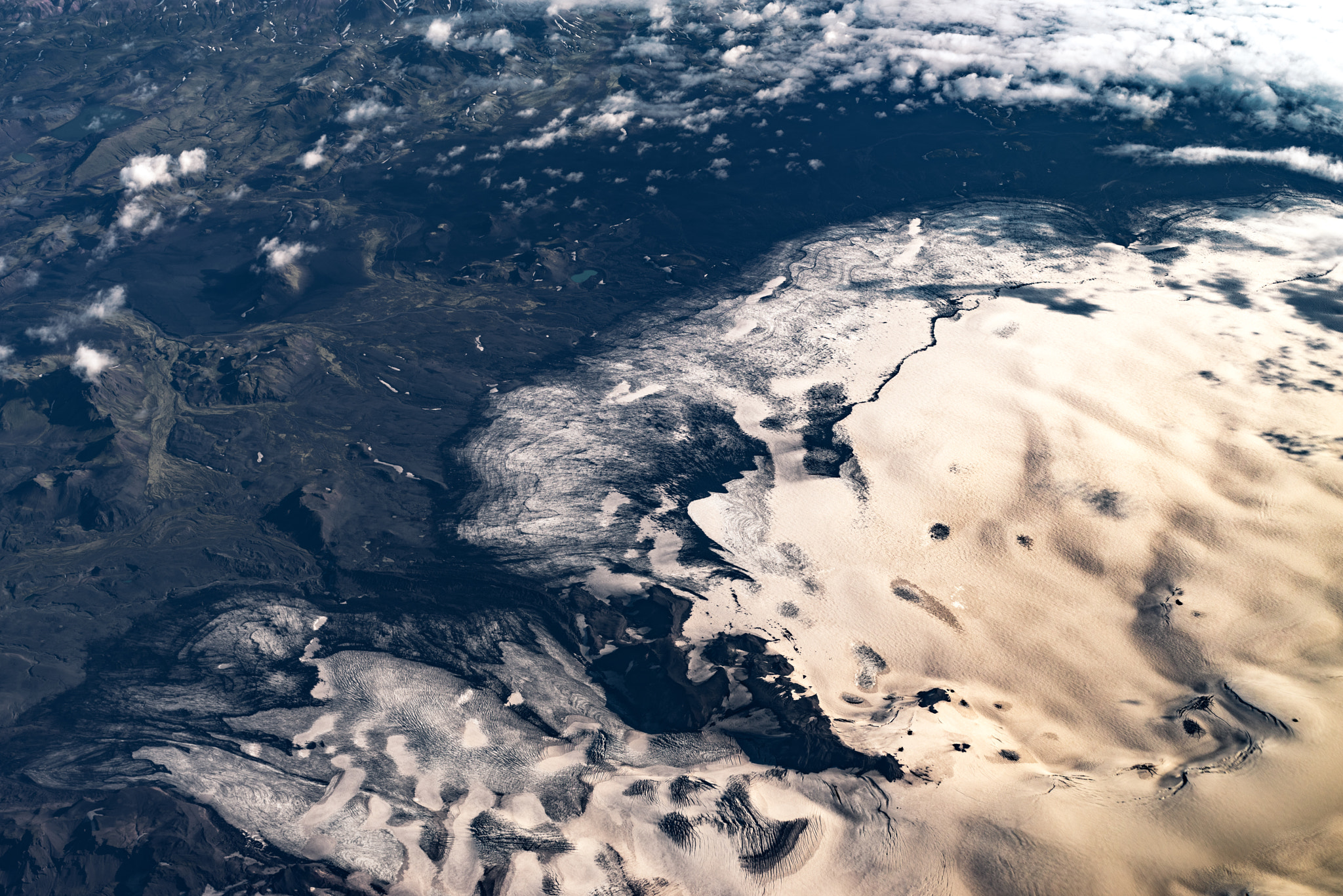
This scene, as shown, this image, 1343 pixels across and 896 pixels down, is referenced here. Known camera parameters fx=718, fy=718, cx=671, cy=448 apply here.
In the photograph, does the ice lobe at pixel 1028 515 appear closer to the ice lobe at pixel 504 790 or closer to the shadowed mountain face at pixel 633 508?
the shadowed mountain face at pixel 633 508

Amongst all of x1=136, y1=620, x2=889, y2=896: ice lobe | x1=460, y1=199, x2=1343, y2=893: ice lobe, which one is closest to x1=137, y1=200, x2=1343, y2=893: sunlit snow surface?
x1=136, y1=620, x2=889, y2=896: ice lobe

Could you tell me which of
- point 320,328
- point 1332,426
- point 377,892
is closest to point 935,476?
point 1332,426

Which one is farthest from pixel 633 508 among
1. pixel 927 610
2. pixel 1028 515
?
pixel 1028 515

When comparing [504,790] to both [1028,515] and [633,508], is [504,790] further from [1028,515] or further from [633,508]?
[1028,515]

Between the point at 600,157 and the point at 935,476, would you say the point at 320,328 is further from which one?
the point at 935,476

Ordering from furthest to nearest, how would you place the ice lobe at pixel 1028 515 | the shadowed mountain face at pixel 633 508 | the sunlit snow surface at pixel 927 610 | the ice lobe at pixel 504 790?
the shadowed mountain face at pixel 633 508
the ice lobe at pixel 504 790
the sunlit snow surface at pixel 927 610
the ice lobe at pixel 1028 515

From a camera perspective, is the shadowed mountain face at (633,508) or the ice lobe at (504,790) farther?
the shadowed mountain face at (633,508)

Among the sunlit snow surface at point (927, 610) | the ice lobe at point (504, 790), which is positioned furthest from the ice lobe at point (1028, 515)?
the ice lobe at point (504, 790)
